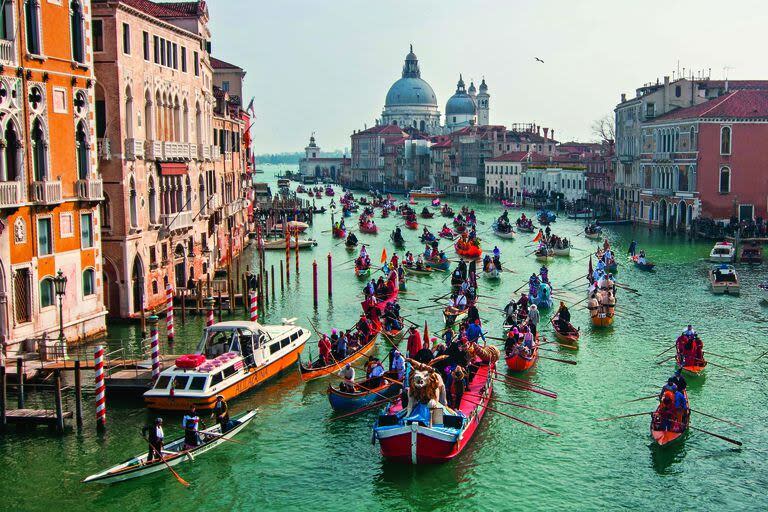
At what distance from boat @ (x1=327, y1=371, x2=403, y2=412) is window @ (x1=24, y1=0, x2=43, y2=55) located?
33.6 ft

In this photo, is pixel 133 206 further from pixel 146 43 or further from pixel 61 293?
pixel 61 293

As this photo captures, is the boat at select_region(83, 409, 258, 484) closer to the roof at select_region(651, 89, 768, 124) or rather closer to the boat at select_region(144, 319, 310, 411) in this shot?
the boat at select_region(144, 319, 310, 411)

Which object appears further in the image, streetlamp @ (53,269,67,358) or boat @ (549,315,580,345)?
boat @ (549,315,580,345)

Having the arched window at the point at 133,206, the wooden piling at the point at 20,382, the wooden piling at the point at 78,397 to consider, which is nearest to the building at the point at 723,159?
the arched window at the point at 133,206

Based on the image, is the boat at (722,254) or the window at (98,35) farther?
the boat at (722,254)

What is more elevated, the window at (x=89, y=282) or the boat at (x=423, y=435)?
the window at (x=89, y=282)

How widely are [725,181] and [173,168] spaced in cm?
3612

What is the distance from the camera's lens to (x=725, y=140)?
177ft

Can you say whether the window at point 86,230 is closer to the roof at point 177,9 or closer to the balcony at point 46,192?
the balcony at point 46,192

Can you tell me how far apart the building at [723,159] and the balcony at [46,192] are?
135ft

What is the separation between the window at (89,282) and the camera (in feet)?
77.7

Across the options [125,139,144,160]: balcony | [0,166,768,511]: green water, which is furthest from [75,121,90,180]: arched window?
[0,166,768,511]: green water

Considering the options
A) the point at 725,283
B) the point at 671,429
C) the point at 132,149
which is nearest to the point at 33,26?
the point at 132,149

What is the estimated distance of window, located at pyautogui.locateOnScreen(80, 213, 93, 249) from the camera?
23359mm
